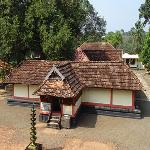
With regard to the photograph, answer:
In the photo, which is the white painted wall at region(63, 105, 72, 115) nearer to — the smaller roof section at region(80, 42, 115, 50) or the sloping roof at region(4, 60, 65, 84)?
the sloping roof at region(4, 60, 65, 84)

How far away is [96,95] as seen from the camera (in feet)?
83.4

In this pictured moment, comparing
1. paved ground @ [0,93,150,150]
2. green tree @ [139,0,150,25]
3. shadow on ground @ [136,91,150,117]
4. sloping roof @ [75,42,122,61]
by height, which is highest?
green tree @ [139,0,150,25]

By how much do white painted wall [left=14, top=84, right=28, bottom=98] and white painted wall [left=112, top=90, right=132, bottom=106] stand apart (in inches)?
332

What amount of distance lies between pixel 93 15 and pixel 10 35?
176 ft

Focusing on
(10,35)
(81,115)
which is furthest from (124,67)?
(10,35)

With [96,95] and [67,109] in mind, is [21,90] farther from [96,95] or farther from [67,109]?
[96,95]

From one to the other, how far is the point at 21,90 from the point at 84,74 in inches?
249

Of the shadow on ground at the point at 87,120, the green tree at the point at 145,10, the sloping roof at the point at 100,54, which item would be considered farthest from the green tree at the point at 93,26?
the shadow on ground at the point at 87,120

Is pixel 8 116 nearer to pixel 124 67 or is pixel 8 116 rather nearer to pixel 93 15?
pixel 124 67

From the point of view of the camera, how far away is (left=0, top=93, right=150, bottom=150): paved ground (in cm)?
1864

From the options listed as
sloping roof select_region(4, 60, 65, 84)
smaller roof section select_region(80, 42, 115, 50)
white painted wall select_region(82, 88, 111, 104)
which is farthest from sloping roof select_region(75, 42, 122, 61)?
white painted wall select_region(82, 88, 111, 104)

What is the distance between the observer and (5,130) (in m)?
21.0

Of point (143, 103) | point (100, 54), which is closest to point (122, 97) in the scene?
point (143, 103)

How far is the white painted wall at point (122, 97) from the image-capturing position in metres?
24.4
